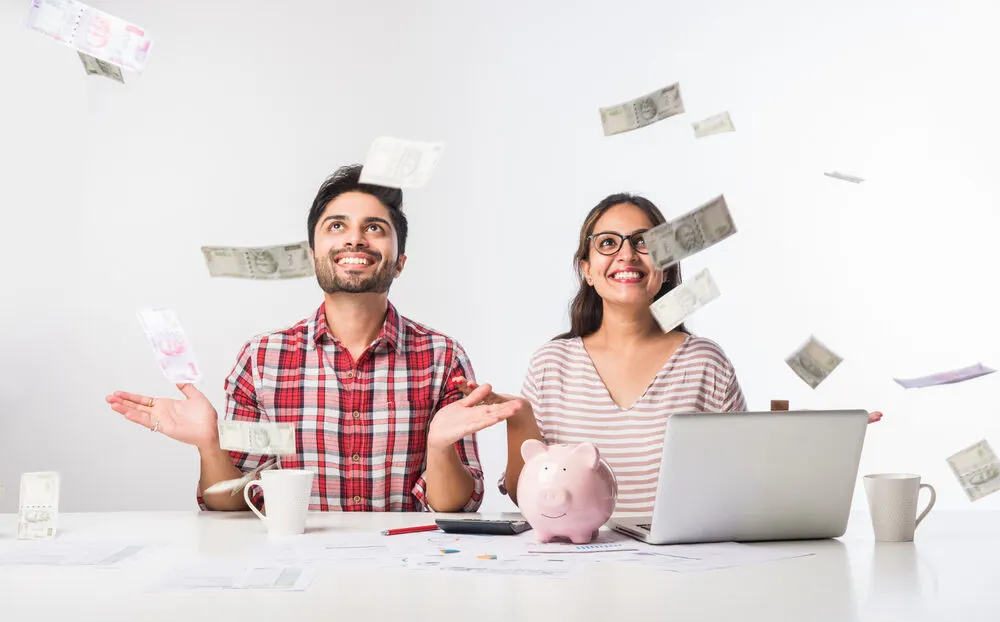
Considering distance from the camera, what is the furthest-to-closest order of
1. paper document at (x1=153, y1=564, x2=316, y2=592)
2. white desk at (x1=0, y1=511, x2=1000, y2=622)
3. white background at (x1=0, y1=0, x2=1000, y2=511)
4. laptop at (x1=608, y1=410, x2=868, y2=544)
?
white background at (x1=0, y1=0, x2=1000, y2=511)
laptop at (x1=608, y1=410, x2=868, y2=544)
paper document at (x1=153, y1=564, x2=316, y2=592)
white desk at (x1=0, y1=511, x2=1000, y2=622)

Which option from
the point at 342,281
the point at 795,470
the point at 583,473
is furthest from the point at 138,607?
the point at 342,281

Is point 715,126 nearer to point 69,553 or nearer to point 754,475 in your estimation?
point 754,475

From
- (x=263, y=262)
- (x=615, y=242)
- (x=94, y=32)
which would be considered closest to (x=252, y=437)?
(x=263, y=262)

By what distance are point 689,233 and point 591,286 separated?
38 centimetres

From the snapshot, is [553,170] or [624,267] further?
[553,170]

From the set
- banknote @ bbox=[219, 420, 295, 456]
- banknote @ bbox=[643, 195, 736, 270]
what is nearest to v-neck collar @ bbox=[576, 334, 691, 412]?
banknote @ bbox=[643, 195, 736, 270]

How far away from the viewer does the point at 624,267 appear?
2449mm

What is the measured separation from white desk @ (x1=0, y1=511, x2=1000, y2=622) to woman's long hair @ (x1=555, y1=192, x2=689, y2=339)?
122 cm

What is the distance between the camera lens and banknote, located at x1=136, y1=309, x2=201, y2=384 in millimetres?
2596

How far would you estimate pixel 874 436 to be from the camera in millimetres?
3719

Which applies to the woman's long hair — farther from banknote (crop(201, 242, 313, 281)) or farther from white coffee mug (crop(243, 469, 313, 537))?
white coffee mug (crop(243, 469, 313, 537))

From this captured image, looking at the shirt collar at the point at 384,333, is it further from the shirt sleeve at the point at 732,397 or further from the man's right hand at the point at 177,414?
the shirt sleeve at the point at 732,397

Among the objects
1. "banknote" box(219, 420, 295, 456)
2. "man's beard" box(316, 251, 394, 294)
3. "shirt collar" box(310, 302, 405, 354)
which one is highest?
"man's beard" box(316, 251, 394, 294)

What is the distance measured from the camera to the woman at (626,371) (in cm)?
237
